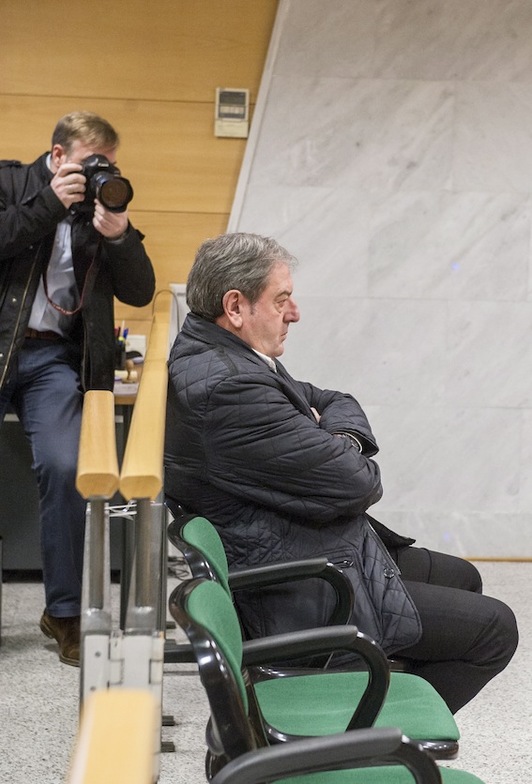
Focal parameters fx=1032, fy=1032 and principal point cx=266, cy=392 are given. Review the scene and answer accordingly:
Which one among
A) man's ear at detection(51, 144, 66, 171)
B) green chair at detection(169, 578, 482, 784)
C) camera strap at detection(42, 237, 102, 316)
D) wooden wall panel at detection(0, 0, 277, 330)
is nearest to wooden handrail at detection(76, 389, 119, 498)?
green chair at detection(169, 578, 482, 784)

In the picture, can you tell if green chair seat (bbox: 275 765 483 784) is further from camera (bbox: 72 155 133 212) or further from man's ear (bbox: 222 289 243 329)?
camera (bbox: 72 155 133 212)

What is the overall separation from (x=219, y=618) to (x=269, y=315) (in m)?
0.89

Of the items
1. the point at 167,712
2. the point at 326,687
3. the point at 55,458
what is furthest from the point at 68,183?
the point at 326,687

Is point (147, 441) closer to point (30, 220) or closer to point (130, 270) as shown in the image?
point (30, 220)

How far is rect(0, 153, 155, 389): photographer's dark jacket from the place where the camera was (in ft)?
9.50

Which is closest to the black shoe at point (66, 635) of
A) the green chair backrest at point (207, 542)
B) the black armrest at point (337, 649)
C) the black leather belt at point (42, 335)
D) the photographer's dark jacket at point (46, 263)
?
the photographer's dark jacket at point (46, 263)

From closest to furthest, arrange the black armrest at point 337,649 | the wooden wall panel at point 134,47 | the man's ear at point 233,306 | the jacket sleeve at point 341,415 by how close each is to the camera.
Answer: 1. the black armrest at point 337,649
2. the man's ear at point 233,306
3. the jacket sleeve at point 341,415
4. the wooden wall panel at point 134,47

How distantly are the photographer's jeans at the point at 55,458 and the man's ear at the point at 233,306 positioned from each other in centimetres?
92

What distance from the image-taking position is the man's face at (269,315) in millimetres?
A: 2182

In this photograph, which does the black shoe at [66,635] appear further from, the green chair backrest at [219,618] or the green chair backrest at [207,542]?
the green chair backrest at [219,618]

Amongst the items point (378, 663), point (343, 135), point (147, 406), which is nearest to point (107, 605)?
point (147, 406)

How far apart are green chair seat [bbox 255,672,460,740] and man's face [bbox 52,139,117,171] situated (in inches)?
67.0

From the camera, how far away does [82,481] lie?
3.68 feet

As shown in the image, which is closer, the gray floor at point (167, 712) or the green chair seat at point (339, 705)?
the green chair seat at point (339, 705)
